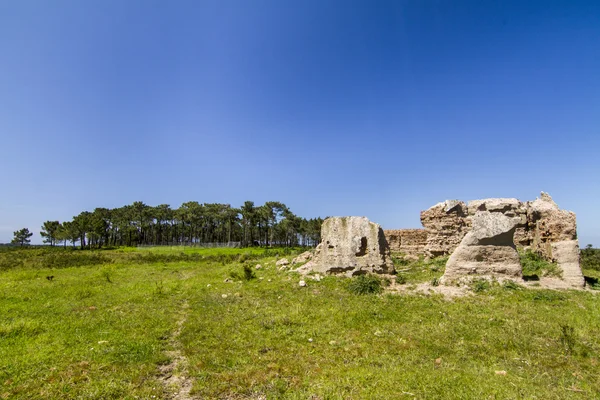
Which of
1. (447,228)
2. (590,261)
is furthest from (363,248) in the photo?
(590,261)

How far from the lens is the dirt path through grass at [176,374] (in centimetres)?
632

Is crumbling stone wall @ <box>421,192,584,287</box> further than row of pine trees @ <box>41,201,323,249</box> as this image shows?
No

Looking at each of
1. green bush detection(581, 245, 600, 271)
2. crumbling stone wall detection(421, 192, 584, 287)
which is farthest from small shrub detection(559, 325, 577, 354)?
green bush detection(581, 245, 600, 271)

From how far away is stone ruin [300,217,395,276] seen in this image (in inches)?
694

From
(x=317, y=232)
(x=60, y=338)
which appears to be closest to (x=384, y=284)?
(x=60, y=338)

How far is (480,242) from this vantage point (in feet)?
50.9

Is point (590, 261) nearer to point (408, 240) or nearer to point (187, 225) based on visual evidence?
point (408, 240)

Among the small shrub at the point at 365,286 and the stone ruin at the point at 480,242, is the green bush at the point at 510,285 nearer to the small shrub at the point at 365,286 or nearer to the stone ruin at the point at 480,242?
the stone ruin at the point at 480,242

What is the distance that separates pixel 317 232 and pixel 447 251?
224 ft

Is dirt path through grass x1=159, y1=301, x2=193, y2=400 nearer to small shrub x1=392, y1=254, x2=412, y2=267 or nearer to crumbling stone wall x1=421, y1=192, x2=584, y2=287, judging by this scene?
crumbling stone wall x1=421, y1=192, x2=584, y2=287

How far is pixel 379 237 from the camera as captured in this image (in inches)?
702

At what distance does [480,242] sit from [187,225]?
95.0 metres

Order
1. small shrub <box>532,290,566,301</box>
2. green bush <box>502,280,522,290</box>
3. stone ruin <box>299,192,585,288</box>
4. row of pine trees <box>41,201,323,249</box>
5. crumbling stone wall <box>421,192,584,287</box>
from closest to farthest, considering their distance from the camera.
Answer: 1. small shrub <box>532,290,566,301</box>
2. green bush <box>502,280,522,290</box>
3. stone ruin <box>299,192,585,288</box>
4. crumbling stone wall <box>421,192,584,287</box>
5. row of pine trees <box>41,201,323,249</box>

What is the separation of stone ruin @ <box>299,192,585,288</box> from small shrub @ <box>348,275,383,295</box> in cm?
238
